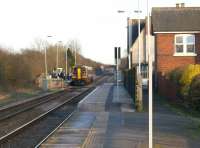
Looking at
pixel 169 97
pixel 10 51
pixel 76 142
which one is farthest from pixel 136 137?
pixel 10 51

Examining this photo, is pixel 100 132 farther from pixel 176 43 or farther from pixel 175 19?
pixel 175 19

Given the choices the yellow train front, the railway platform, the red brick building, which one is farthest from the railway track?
the yellow train front

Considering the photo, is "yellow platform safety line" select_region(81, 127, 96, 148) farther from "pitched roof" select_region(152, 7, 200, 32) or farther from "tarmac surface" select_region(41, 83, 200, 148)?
"pitched roof" select_region(152, 7, 200, 32)

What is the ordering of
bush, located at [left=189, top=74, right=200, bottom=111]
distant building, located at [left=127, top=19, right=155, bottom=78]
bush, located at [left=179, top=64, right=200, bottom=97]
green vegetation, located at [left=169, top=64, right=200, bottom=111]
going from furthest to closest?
distant building, located at [left=127, top=19, right=155, bottom=78] < bush, located at [left=179, top=64, right=200, bottom=97] < green vegetation, located at [left=169, top=64, right=200, bottom=111] < bush, located at [left=189, top=74, right=200, bottom=111]

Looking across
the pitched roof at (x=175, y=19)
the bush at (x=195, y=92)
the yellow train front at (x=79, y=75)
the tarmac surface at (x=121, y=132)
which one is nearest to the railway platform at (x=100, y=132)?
the tarmac surface at (x=121, y=132)

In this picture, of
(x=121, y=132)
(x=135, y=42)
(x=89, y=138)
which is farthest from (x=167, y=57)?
(x=135, y=42)

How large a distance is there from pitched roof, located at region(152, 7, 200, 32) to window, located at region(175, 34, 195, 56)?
599 millimetres

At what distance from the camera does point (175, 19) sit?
45312mm

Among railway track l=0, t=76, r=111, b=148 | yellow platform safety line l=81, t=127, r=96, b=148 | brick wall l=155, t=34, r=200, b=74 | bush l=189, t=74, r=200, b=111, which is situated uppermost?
brick wall l=155, t=34, r=200, b=74

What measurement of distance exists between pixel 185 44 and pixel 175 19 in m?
3.07

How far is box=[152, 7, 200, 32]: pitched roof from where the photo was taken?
43.8 metres

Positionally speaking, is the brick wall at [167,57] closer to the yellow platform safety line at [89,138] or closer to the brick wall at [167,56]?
the brick wall at [167,56]

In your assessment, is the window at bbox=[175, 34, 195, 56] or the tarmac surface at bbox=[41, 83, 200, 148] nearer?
the tarmac surface at bbox=[41, 83, 200, 148]

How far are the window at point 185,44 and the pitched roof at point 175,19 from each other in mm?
599
